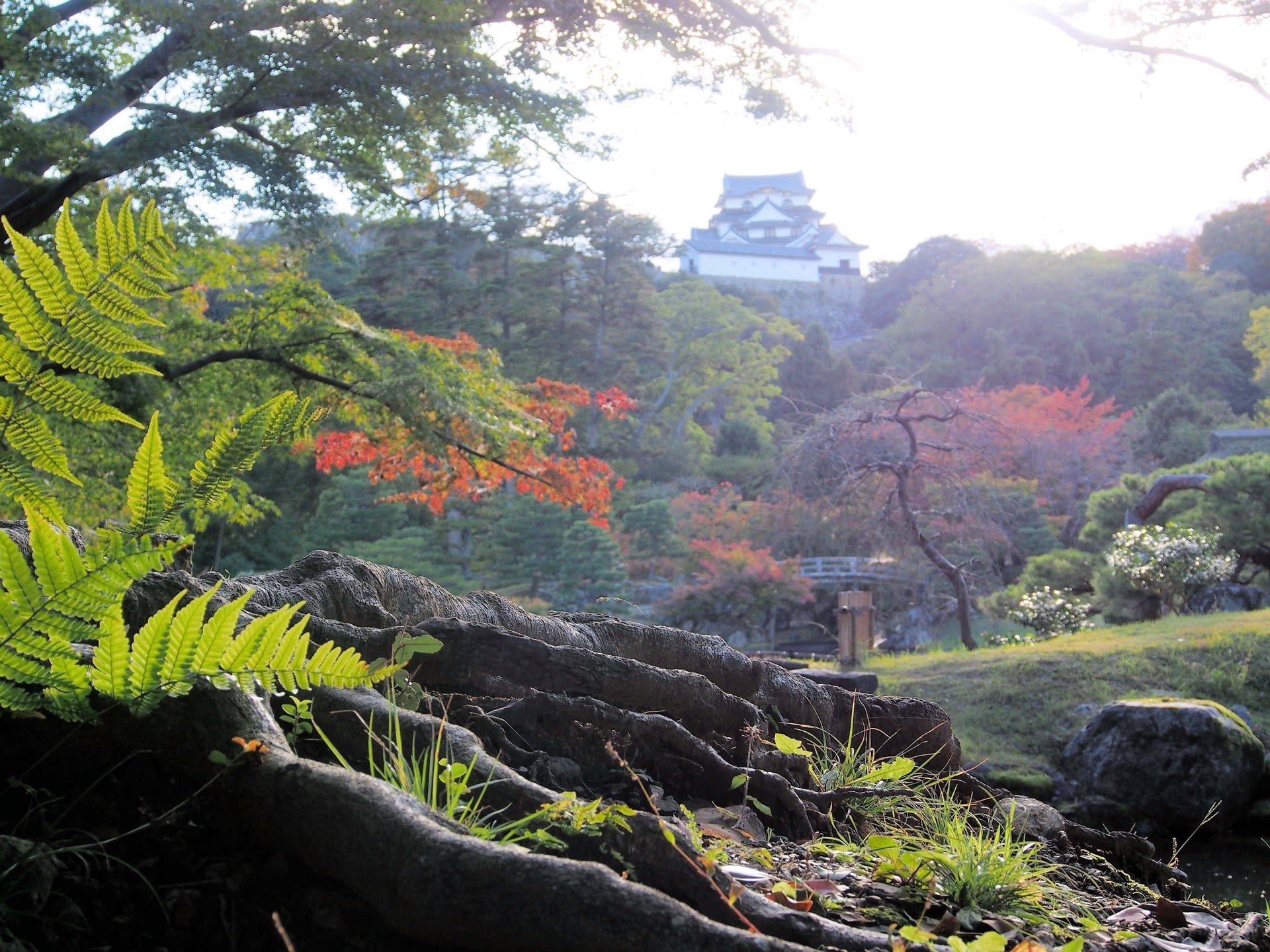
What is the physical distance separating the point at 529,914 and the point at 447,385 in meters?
6.72

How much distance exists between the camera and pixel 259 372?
877 cm

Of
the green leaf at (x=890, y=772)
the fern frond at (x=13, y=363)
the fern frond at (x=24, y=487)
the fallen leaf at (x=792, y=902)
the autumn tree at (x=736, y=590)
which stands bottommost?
the autumn tree at (x=736, y=590)

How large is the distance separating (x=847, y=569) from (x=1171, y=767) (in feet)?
42.7

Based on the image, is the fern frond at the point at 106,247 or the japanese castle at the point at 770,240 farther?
the japanese castle at the point at 770,240

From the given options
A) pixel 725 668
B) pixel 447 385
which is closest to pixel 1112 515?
pixel 447 385

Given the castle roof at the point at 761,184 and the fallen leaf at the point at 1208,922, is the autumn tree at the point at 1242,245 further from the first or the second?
the fallen leaf at the point at 1208,922

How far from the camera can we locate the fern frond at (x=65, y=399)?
5.63 ft

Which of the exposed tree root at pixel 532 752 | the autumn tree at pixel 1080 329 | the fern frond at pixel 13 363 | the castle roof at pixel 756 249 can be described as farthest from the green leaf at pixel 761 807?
the castle roof at pixel 756 249

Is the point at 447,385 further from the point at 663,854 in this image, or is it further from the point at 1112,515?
the point at 1112,515

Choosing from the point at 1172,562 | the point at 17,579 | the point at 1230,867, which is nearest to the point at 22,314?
the point at 17,579

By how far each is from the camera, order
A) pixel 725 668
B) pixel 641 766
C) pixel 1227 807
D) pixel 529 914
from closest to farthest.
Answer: pixel 529 914
pixel 641 766
pixel 725 668
pixel 1227 807

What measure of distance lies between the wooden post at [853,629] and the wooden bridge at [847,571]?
6.26 metres

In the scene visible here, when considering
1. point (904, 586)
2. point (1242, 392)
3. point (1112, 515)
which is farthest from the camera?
point (1242, 392)

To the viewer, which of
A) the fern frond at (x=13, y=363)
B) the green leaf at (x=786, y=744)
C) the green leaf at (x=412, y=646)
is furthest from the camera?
the green leaf at (x=786, y=744)
